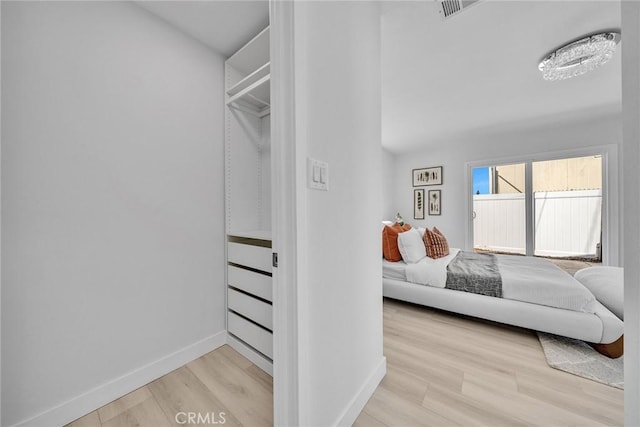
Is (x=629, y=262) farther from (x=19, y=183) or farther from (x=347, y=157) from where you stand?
(x=19, y=183)

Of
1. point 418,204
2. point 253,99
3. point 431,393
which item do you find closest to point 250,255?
point 253,99

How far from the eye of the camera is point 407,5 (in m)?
1.54

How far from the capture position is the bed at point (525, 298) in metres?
1.68

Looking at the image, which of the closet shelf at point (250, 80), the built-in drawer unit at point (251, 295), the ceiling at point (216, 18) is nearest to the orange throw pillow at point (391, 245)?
the built-in drawer unit at point (251, 295)

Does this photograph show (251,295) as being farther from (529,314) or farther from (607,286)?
(607,286)

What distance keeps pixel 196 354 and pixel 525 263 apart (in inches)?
126

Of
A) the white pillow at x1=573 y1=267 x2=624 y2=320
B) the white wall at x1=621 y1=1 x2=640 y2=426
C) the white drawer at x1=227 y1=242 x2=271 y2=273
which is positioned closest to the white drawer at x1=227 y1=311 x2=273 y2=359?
the white drawer at x1=227 y1=242 x2=271 y2=273

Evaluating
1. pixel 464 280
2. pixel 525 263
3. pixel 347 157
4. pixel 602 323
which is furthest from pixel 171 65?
pixel 525 263

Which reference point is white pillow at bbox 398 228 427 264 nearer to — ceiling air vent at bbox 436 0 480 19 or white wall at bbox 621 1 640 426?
ceiling air vent at bbox 436 0 480 19

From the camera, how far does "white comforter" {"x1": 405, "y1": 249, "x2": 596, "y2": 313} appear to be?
177 cm

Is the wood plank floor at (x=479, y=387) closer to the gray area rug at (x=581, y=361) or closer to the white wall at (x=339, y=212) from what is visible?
the gray area rug at (x=581, y=361)

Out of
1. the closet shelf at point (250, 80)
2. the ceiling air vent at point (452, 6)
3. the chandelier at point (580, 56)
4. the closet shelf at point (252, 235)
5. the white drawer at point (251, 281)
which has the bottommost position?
the white drawer at point (251, 281)

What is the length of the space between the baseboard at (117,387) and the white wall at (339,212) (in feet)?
3.64

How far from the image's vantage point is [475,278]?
218 centimetres
